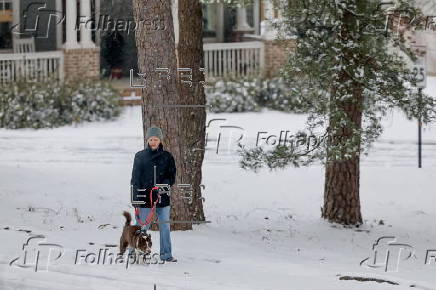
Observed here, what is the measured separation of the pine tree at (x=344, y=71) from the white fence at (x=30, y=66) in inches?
469

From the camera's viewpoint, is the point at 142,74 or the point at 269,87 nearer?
the point at 142,74

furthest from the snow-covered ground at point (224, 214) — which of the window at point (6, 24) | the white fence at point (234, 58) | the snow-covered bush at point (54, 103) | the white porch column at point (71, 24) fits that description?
the window at point (6, 24)

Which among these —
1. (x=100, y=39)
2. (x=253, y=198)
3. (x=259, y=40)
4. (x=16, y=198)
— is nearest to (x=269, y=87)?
(x=259, y=40)

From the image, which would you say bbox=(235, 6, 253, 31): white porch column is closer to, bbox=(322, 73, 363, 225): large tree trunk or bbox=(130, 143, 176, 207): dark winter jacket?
bbox=(322, 73, 363, 225): large tree trunk

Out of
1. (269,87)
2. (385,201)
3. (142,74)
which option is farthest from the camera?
(269,87)

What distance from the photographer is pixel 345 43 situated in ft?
46.4

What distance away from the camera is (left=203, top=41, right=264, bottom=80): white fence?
27516 millimetres

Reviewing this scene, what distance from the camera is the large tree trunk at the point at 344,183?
15.0 metres

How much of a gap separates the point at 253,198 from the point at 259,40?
11.0m

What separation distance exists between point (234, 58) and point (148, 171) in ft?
57.3

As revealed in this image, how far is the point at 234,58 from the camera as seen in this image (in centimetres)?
2770

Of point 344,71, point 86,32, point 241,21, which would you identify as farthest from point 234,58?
point 344,71

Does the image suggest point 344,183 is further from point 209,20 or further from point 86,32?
point 209,20

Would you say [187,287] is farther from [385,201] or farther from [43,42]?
[43,42]
